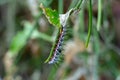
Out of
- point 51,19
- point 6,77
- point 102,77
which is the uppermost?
point 51,19

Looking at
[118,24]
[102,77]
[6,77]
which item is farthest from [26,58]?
[118,24]

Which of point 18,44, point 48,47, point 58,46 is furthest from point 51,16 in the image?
point 48,47

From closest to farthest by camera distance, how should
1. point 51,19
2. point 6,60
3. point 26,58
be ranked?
point 51,19
point 6,60
point 26,58

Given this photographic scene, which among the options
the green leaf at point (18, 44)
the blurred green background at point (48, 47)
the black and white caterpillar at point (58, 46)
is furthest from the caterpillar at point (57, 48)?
the green leaf at point (18, 44)

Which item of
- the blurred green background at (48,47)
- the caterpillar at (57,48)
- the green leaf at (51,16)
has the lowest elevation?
the blurred green background at (48,47)

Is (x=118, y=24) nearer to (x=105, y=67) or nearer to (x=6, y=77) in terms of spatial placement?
(x=105, y=67)

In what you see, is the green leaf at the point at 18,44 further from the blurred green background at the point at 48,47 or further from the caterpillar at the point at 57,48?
the caterpillar at the point at 57,48
